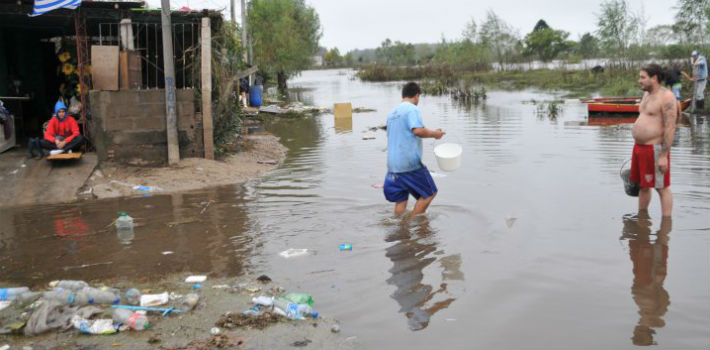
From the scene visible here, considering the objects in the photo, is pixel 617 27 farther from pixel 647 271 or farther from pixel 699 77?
pixel 647 271

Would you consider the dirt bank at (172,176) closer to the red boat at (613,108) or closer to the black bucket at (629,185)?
the black bucket at (629,185)

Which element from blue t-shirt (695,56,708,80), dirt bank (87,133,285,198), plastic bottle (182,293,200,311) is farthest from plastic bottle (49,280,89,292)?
blue t-shirt (695,56,708,80)

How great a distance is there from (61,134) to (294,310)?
7.46 metres

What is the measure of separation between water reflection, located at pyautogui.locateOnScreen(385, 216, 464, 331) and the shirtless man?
7.59 ft

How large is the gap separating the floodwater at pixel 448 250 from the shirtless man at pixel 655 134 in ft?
→ 1.57

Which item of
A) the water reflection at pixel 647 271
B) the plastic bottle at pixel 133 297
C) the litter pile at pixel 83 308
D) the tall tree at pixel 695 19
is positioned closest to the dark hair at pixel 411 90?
the water reflection at pixel 647 271

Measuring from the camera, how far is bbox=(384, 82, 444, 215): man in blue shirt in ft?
21.8

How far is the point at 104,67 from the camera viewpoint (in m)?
10.2

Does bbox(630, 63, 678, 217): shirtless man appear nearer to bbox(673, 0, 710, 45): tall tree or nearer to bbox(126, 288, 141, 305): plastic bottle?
bbox(126, 288, 141, 305): plastic bottle

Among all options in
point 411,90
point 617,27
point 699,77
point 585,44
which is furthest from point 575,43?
point 411,90

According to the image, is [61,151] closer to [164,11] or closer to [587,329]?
[164,11]

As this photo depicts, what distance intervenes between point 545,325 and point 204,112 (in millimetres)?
7757

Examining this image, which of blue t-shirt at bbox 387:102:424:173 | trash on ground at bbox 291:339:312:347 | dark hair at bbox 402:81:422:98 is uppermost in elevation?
dark hair at bbox 402:81:422:98

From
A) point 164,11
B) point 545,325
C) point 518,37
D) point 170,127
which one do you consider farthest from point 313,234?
point 518,37
